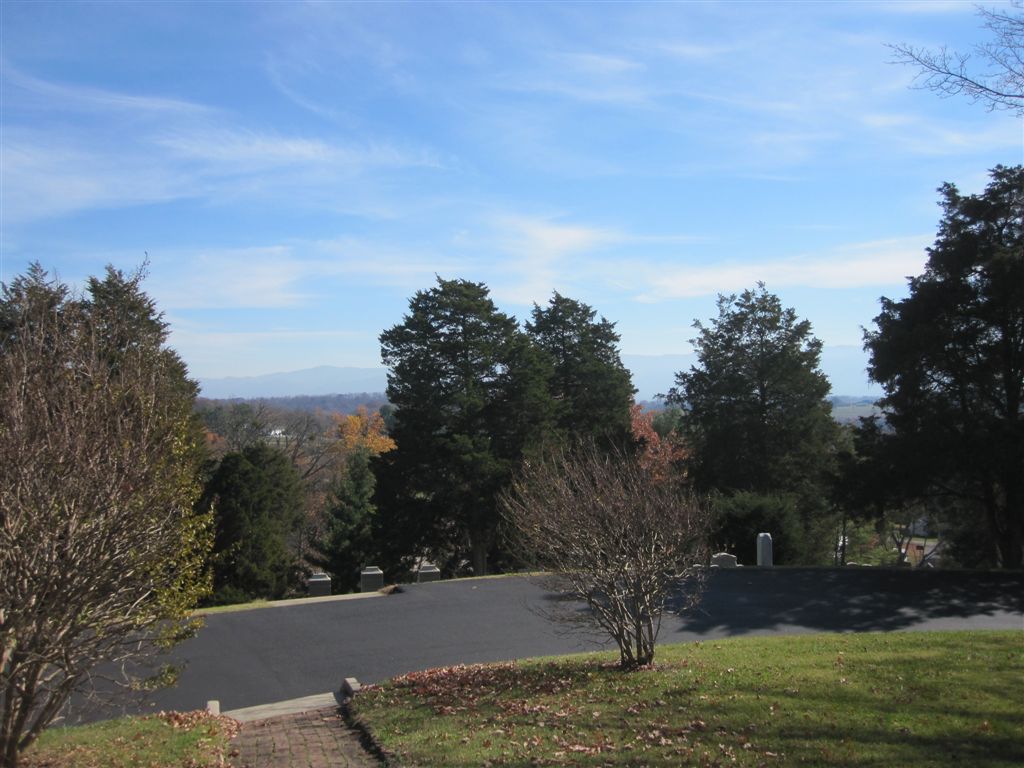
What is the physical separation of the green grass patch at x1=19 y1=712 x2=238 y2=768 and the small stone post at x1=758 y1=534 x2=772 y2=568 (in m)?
14.7

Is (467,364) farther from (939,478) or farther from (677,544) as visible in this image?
(677,544)

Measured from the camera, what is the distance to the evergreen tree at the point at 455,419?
98.4 feet

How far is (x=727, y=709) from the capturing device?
7.86 meters

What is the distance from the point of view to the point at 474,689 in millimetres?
9680

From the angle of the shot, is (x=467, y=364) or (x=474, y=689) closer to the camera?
(x=474, y=689)

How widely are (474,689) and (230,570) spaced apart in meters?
13.9

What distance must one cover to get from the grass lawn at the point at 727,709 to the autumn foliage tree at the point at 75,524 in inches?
106

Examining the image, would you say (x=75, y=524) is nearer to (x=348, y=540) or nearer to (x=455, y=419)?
(x=455, y=419)

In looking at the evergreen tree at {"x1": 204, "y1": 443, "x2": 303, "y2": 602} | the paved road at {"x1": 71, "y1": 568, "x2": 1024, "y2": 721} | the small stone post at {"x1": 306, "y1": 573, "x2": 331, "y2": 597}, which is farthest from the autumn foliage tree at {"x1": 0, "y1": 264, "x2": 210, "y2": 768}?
the evergreen tree at {"x1": 204, "y1": 443, "x2": 303, "y2": 602}

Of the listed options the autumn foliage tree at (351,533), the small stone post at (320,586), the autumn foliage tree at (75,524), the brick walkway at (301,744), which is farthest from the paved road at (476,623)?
the autumn foliage tree at (351,533)

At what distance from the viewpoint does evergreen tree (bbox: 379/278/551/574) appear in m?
30.0

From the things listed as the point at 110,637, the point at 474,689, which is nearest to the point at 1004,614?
the point at 474,689

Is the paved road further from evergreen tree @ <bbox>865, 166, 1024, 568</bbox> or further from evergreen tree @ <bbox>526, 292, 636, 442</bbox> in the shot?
evergreen tree @ <bbox>526, 292, 636, 442</bbox>

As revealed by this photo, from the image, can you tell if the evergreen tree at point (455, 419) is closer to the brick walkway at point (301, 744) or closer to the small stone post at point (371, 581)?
the small stone post at point (371, 581)
